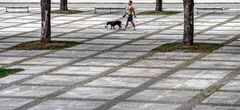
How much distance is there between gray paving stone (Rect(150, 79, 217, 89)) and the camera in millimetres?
19625

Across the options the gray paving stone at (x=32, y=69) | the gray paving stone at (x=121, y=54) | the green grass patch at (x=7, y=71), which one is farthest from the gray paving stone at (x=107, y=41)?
the green grass patch at (x=7, y=71)

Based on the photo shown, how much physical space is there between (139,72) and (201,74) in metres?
2.26

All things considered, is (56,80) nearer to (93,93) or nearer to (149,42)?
(93,93)

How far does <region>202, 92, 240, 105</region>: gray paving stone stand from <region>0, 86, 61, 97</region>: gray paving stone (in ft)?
16.5

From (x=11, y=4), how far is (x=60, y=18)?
43.5 feet

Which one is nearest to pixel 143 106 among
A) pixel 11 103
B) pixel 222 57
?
pixel 11 103

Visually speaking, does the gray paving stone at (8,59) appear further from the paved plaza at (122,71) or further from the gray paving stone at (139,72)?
the gray paving stone at (139,72)

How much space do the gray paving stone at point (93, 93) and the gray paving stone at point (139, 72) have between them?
8.36 feet

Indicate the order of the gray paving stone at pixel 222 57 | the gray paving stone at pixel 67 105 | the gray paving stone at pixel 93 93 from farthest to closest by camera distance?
the gray paving stone at pixel 222 57
the gray paving stone at pixel 93 93
the gray paving stone at pixel 67 105

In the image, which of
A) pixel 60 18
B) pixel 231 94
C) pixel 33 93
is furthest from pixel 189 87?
pixel 60 18

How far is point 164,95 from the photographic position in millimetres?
18438

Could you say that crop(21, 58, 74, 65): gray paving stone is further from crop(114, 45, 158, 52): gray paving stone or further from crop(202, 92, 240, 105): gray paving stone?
crop(202, 92, 240, 105): gray paving stone

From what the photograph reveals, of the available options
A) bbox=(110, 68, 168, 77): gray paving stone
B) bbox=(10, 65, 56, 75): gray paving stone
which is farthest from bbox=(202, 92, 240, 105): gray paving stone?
bbox=(10, 65, 56, 75): gray paving stone

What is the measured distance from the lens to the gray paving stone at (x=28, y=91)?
19.0m
